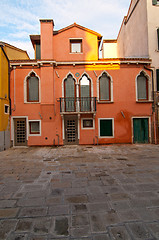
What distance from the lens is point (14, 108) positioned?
425 inches

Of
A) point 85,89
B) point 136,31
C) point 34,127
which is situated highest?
point 136,31

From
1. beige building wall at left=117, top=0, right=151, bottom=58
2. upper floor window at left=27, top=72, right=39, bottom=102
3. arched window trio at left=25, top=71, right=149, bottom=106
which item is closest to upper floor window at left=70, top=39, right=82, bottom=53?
arched window trio at left=25, top=71, right=149, bottom=106

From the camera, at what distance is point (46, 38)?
10.9 m

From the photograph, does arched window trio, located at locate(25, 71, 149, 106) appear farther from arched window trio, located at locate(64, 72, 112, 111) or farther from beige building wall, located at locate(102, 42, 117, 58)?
beige building wall, located at locate(102, 42, 117, 58)

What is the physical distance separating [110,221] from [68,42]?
12.3 meters

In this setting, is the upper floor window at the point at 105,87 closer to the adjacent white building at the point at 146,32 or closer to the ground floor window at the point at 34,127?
the adjacent white building at the point at 146,32

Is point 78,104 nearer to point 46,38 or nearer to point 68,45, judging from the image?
point 68,45

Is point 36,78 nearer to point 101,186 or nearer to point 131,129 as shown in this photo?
point 131,129

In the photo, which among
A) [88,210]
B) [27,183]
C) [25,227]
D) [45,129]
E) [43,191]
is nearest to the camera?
[25,227]

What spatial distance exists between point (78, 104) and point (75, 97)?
0.75 meters

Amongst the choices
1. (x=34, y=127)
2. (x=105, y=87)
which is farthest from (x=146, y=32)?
(x=34, y=127)

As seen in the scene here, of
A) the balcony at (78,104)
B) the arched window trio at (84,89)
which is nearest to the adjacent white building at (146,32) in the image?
the arched window trio at (84,89)

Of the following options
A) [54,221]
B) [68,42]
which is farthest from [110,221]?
[68,42]

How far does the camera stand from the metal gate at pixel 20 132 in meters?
10.8
